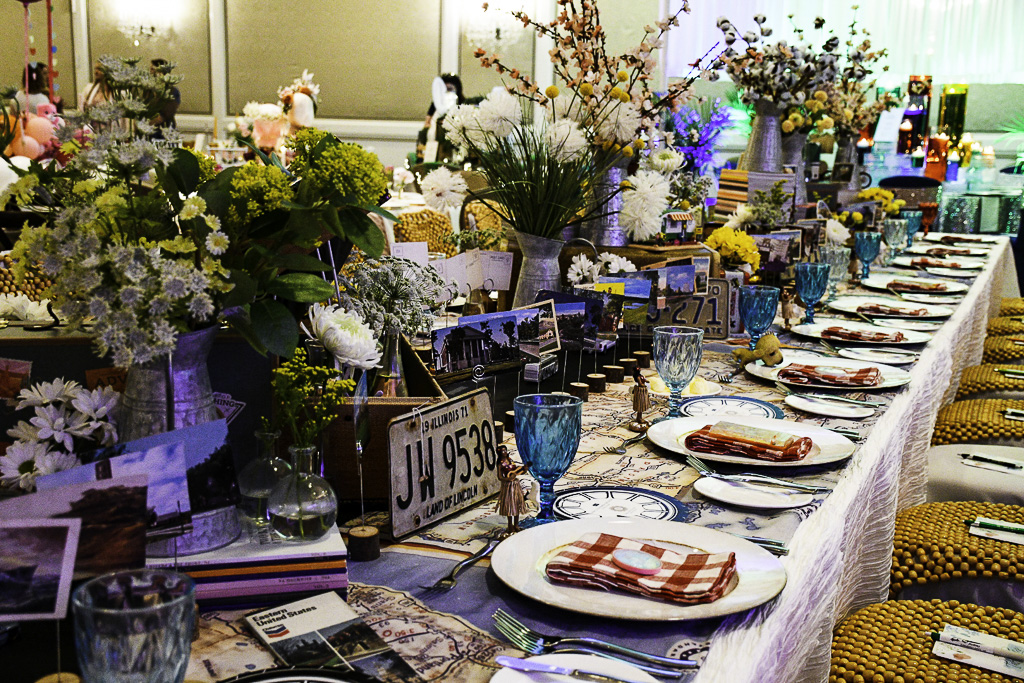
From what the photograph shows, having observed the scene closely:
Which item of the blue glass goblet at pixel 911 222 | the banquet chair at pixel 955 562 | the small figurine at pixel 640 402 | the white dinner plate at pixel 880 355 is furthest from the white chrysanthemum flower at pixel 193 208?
the blue glass goblet at pixel 911 222

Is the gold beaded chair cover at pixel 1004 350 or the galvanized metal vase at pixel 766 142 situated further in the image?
the galvanized metal vase at pixel 766 142

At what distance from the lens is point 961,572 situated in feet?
5.36

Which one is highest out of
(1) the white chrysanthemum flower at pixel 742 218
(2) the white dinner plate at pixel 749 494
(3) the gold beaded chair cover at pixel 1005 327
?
(1) the white chrysanthemum flower at pixel 742 218

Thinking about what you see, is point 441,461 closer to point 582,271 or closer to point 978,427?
point 582,271

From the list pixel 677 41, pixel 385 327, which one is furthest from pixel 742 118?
pixel 385 327

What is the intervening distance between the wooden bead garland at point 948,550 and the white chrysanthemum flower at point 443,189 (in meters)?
1.07

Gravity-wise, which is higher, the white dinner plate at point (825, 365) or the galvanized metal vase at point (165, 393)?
the galvanized metal vase at point (165, 393)

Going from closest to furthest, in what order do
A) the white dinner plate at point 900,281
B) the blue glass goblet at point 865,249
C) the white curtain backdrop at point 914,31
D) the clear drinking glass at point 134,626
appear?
the clear drinking glass at point 134,626, the white dinner plate at point 900,281, the blue glass goblet at point 865,249, the white curtain backdrop at point 914,31

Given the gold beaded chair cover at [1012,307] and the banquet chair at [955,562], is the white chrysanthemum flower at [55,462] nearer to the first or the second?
the banquet chair at [955,562]

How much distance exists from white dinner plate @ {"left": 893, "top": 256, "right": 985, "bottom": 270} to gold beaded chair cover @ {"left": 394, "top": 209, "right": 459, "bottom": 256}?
1.80 m

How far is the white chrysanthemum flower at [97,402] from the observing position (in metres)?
0.88

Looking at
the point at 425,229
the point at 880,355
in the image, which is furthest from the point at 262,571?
the point at 425,229

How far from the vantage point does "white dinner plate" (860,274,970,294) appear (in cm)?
292

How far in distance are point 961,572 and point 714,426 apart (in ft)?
2.00
